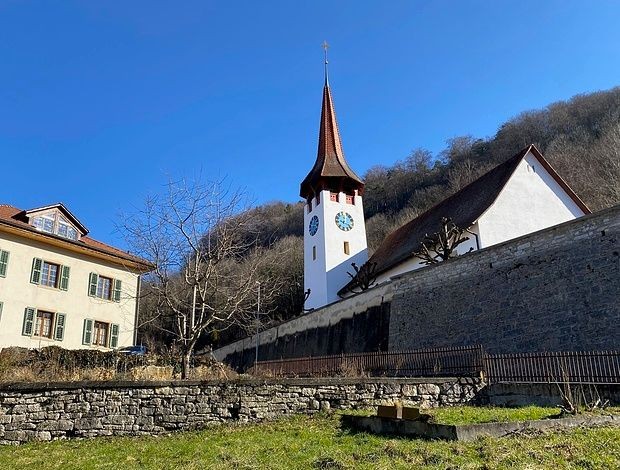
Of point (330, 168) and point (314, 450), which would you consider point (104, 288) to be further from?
point (314, 450)

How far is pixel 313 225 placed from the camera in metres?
37.8

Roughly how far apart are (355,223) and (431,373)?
940 inches

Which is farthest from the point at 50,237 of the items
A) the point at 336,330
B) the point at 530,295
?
the point at 530,295

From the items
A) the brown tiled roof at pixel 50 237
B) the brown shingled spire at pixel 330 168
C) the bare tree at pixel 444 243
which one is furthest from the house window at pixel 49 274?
the brown shingled spire at pixel 330 168

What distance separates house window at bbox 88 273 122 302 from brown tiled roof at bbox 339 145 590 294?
14.3 m

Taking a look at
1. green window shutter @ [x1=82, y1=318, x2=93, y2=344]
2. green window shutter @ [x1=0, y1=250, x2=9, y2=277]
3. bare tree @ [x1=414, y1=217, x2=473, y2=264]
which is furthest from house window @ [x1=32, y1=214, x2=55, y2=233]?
bare tree @ [x1=414, y1=217, x2=473, y2=264]

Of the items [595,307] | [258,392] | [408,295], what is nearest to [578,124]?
[408,295]

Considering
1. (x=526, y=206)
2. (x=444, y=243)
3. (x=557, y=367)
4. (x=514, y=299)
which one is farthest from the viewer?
(x=526, y=206)

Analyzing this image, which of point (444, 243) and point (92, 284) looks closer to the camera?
point (444, 243)

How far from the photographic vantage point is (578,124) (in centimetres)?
5322

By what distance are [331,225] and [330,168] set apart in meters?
Answer: 4.92

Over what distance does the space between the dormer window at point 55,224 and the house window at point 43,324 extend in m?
3.85

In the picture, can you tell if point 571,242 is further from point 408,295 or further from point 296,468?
point 296,468

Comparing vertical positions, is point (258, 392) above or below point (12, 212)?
below
